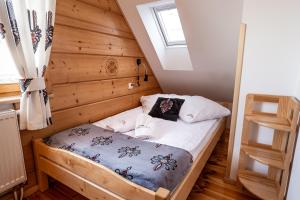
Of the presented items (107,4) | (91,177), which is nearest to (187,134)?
(91,177)

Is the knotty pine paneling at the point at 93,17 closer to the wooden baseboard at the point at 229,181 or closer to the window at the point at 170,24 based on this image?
the window at the point at 170,24

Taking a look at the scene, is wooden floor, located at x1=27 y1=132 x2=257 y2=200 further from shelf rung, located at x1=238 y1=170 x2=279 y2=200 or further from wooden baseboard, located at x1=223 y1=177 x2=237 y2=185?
shelf rung, located at x1=238 y1=170 x2=279 y2=200

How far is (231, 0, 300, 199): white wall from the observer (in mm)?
1340

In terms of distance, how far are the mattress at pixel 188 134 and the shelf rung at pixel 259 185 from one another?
0.45 metres

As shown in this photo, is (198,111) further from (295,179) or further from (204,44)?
(295,179)

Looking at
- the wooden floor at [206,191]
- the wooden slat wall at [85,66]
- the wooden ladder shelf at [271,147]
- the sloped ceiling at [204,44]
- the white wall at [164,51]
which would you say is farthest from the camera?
the white wall at [164,51]

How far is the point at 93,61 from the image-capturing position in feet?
6.76

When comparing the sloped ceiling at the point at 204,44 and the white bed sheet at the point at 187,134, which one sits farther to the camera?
the sloped ceiling at the point at 204,44

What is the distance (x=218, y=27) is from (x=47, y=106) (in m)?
1.97

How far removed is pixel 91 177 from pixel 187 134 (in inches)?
37.8

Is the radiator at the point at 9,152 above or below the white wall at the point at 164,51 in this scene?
below

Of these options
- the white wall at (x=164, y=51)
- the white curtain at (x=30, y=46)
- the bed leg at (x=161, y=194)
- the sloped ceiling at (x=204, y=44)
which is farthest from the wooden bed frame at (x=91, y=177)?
the white wall at (x=164, y=51)

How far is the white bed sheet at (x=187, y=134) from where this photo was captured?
153 cm

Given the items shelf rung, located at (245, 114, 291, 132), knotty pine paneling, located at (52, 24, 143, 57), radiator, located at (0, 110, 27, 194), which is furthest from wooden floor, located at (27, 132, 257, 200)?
knotty pine paneling, located at (52, 24, 143, 57)
